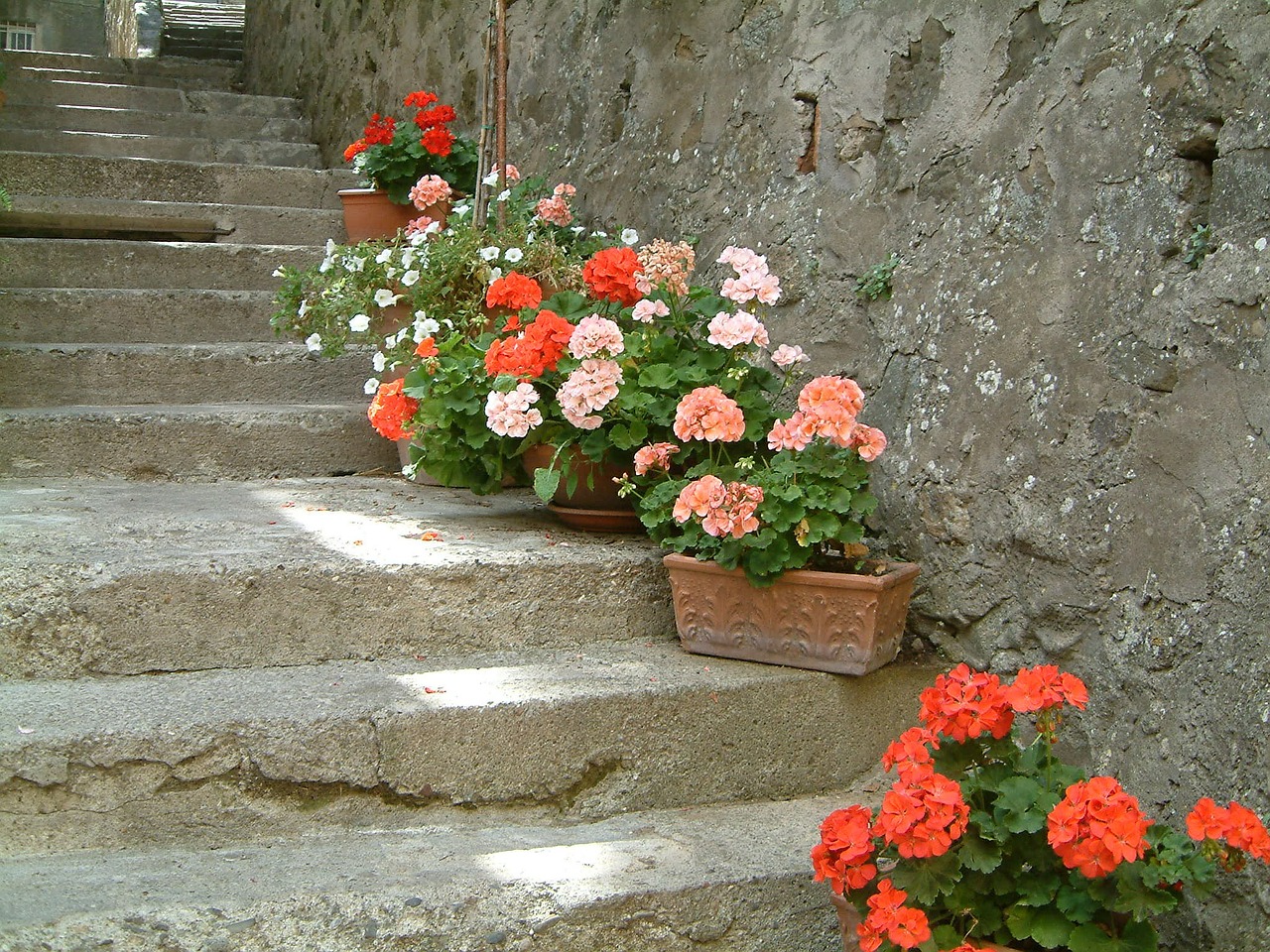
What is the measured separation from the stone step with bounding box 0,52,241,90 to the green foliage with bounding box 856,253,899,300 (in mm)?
4463

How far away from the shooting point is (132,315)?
3.50 m

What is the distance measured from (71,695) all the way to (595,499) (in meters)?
1.07

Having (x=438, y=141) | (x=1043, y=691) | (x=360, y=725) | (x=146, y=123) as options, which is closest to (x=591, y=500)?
(x=360, y=725)

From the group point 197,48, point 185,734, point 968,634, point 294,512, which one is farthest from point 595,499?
point 197,48

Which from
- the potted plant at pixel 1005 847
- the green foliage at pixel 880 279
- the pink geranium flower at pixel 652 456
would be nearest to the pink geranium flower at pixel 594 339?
the pink geranium flower at pixel 652 456

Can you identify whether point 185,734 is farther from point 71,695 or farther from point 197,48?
point 197,48

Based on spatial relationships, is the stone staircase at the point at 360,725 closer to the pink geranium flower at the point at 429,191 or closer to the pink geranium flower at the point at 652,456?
the pink geranium flower at the point at 652,456

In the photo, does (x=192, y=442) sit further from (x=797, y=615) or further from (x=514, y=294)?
(x=797, y=615)

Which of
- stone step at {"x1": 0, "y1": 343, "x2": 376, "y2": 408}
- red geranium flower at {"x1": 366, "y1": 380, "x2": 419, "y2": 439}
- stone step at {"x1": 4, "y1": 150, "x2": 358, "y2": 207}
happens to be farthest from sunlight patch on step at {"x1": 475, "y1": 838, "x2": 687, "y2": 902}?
stone step at {"x1": 4, "y1": 150, "x2": 358, "y2": 207}

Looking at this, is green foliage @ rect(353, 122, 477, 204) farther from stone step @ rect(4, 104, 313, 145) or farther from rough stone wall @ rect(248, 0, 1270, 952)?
stone step @ rect(4, 104, 313, 145)

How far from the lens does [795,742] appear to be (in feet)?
7.06

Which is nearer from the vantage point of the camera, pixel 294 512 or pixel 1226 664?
pixel 1226 664

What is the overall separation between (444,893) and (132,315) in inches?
94.2

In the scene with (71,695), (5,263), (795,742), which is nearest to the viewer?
(71,695)
